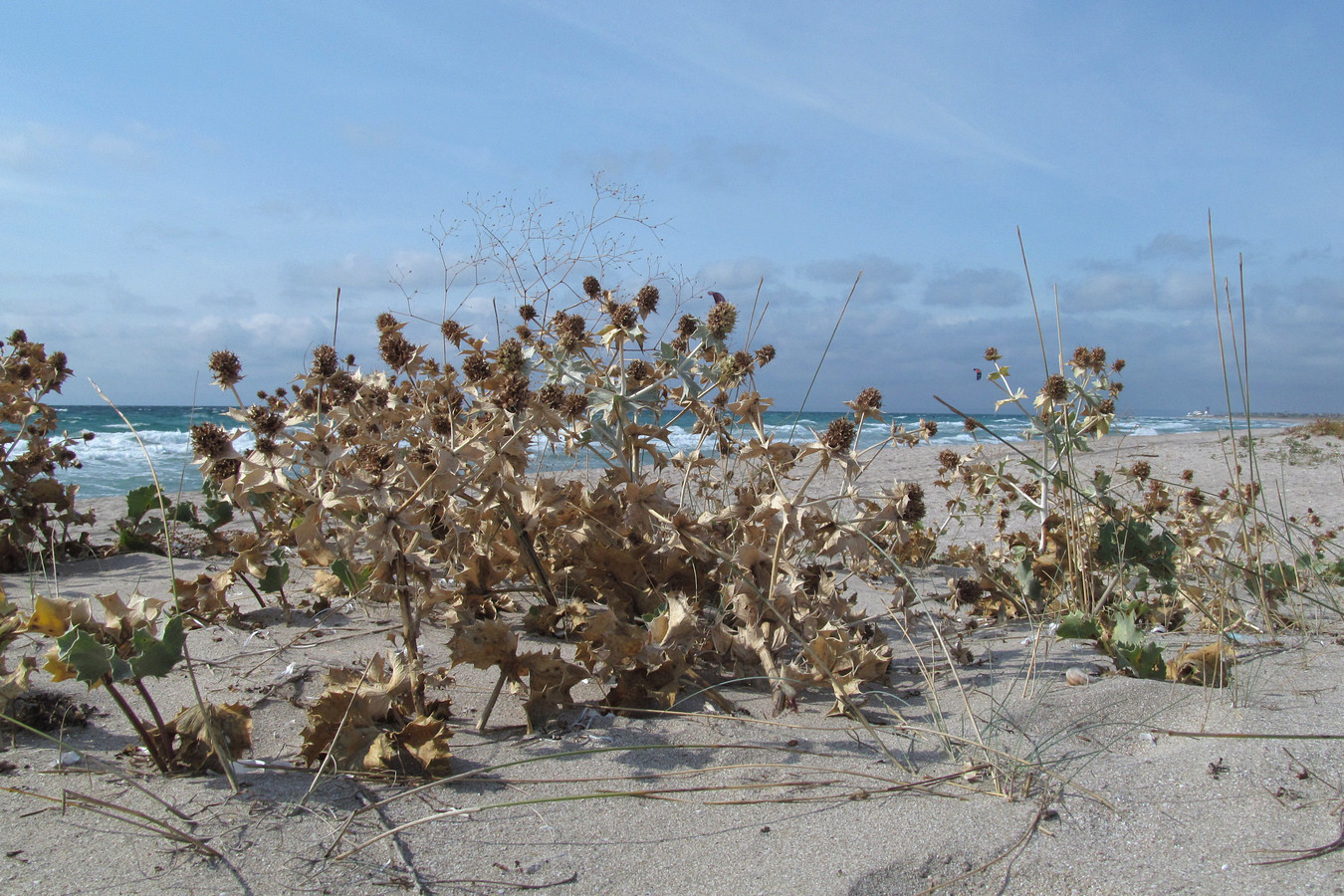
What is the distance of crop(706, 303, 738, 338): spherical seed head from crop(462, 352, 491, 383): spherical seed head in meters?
0.84

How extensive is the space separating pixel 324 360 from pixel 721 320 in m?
1.38

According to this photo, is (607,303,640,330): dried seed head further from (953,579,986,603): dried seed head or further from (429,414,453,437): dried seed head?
(953,579,986,603): dried seed head

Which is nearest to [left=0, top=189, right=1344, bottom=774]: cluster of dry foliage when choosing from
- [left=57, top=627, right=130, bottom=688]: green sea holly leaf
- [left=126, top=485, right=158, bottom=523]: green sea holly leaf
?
[left=57, top=627, right=130, bottom=688]: green sea holly leaf

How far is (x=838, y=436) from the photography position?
2273 millimetres

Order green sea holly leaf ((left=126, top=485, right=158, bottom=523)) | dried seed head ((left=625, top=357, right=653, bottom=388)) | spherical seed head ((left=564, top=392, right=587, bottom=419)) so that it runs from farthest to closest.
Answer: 1. green sea holly leaf ((left=126, top=485, right=158, bottom=523))
2. dried seed head ((left=625, top=357, right=653, bottom=388))
3. spherical seed head ((left=564, top=392, right=587, bottom=419))

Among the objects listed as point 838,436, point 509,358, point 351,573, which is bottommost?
point 351,573

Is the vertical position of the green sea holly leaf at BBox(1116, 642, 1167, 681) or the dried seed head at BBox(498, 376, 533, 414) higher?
the dried seed head at BBox(498, 376, 533, 414)

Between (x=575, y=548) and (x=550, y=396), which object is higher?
(x=550, y=396)

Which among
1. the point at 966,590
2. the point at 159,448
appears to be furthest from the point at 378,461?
the point at 159,448

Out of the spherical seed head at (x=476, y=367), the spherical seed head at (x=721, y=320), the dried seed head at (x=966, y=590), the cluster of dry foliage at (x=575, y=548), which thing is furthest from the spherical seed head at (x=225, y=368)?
the dried seed head at (x=966, y=590)

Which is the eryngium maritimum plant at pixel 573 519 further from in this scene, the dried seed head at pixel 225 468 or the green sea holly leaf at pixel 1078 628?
the green sea holly leaf at pixel 1078 628

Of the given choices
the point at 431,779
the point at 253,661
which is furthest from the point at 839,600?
the point at 253,661

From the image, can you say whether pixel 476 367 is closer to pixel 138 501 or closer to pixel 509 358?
pixel 509 358

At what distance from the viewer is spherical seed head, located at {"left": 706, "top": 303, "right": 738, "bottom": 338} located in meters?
2.97
